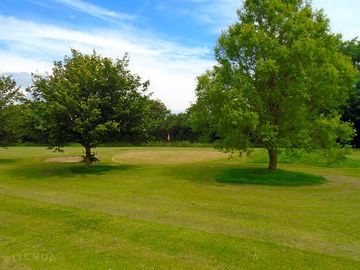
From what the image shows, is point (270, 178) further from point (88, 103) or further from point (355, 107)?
point (355, 107)

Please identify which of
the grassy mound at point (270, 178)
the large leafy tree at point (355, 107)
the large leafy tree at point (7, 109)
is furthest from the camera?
the large leafy tree at point (355, 107)

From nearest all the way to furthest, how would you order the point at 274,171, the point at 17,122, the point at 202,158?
the point at 274,171 → the point at 17,122 → the point at 202,158

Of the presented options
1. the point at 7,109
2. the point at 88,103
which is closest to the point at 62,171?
the point at 88,103

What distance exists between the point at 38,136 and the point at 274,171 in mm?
15426

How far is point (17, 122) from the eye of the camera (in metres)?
31.0

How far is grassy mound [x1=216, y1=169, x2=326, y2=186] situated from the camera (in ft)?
63.2

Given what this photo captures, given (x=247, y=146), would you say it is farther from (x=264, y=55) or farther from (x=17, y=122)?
(x=17, y=122)

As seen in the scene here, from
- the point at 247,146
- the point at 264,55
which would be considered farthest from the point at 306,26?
the point at 247,146

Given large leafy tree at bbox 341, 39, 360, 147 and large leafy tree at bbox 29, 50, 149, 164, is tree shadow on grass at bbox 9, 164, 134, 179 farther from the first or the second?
large leafy tree at bbox 341, 39, 360, 147

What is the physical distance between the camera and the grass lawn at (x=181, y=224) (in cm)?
870

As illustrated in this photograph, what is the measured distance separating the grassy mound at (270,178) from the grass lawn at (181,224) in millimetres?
97

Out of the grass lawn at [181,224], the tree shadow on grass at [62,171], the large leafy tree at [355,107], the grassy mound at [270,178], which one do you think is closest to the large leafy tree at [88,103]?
the tree shadow on grass at [62,171]

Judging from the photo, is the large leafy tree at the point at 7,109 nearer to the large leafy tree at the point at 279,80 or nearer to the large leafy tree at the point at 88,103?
the large leafy tree at the point at 88,103

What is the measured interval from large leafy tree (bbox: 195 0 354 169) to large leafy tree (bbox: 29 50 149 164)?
6.62 meters
